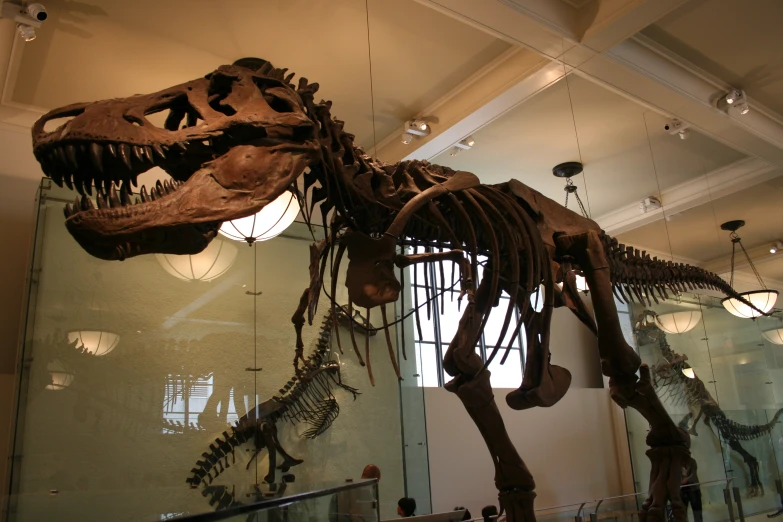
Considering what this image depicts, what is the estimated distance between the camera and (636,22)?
441 cm

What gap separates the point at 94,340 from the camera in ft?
13.5

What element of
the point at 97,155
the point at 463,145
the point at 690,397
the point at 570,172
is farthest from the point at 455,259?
the point at 690,397

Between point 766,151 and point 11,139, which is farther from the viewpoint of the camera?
point 766,151

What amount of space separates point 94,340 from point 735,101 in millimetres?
5386

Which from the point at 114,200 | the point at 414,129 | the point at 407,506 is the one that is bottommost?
the point at 407,506

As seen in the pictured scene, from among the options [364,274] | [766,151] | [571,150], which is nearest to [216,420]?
[364,274]

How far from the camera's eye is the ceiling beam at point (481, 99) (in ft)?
16.4

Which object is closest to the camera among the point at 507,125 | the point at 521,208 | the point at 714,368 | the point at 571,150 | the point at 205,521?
the point at 205,521

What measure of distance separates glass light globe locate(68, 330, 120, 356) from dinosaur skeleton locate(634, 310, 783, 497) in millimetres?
6086

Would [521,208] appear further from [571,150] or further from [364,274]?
[571,150]

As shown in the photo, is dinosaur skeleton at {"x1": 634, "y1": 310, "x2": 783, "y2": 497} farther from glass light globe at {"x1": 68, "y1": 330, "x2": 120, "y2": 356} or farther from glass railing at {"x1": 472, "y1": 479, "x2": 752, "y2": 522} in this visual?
glass light globe at {"x1": 68, "y1": 330, "x2": 120, "y2": 356}

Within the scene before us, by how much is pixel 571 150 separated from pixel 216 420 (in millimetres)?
4402

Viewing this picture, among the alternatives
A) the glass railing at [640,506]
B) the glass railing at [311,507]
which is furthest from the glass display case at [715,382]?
the glass railing at [311,507]

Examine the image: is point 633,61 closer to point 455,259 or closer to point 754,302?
point 455,259
